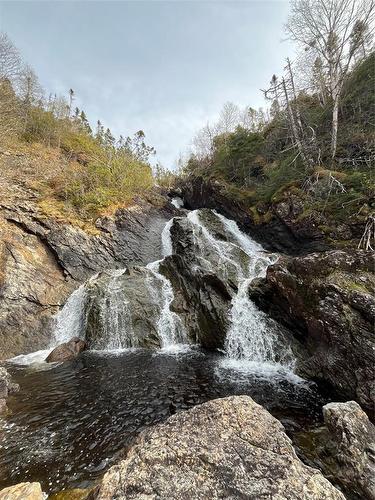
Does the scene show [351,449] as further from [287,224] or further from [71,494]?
[287,224]

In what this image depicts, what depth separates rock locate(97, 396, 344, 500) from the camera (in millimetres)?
2742

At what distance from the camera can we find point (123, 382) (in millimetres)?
8898

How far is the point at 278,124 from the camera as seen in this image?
74.0 ft

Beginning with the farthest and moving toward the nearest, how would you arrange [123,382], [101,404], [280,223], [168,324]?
[280,223] → [168,324] → [123,382] → [101,404]

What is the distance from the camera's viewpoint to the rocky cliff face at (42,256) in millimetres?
13500

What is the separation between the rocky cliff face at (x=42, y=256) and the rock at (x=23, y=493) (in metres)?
10.8

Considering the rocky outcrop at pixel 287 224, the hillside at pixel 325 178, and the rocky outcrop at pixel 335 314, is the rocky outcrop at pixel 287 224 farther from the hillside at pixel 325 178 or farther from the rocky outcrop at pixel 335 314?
the rocky outcrop at pixel 335 314

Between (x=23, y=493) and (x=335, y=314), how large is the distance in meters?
7.70

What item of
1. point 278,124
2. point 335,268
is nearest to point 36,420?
point 335,268

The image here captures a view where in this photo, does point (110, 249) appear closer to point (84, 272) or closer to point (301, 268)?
point (84, 272)

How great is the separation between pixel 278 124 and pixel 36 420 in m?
25.3

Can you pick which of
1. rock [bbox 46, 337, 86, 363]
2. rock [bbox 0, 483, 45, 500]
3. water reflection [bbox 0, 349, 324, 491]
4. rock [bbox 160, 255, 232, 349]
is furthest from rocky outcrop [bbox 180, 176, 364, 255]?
rock [bbox 0, 483, 45, 500]

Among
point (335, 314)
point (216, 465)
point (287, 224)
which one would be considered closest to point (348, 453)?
point (216, 465)

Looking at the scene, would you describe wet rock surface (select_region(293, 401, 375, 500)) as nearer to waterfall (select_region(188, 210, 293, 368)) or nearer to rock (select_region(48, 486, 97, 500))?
rock (select_region(48, 486, 97, 500))
